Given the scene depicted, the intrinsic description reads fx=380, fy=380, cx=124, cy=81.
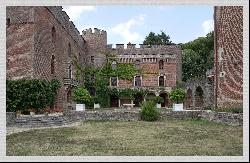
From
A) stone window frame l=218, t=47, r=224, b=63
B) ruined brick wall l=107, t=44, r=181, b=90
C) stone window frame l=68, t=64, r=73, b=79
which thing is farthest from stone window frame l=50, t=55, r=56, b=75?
ruined brick wall l=107, t=44, r=181, b=90

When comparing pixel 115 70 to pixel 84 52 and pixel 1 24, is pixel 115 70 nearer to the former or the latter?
pixel 84 52

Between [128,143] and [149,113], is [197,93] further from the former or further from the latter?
[128,143]

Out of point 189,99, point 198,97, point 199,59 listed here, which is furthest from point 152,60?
point 199,59

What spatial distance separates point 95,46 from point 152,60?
5.86 m

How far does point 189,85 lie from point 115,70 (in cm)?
730

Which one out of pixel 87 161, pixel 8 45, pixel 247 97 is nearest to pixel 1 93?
pixel 87 161

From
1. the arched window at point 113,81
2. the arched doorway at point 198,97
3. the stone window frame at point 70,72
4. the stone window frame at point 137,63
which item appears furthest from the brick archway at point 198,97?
the stone window frame at point 70,72

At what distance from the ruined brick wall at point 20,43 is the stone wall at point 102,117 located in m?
3.51

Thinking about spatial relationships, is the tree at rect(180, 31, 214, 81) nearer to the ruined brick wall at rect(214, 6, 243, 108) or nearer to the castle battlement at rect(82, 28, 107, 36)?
the castle battlement at rect(82, 28, 107, 36)

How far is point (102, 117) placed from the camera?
858 inches

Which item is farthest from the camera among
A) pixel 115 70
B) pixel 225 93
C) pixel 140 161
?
pixel 115 70

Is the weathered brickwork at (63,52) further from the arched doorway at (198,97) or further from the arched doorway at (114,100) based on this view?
the arched doorway at (198,97)

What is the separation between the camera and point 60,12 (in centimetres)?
2633

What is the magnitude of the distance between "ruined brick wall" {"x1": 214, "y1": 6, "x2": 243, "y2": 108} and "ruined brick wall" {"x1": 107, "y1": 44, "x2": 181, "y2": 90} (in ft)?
56.1
